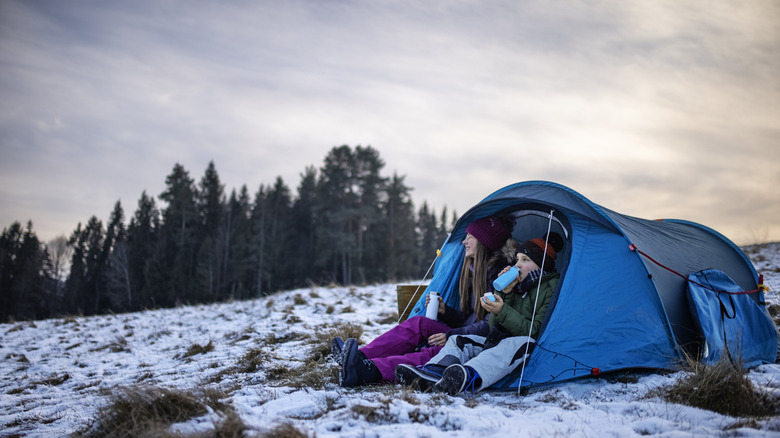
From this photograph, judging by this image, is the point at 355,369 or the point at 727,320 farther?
the point at 727,320

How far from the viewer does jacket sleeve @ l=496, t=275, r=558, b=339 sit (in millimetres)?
3717

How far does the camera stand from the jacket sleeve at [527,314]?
372cm

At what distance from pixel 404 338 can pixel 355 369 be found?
685 millimetres

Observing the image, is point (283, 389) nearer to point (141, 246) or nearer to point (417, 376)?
point (417, 376)

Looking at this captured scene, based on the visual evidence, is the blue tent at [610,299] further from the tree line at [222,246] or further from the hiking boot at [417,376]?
the tree line at [222,246]

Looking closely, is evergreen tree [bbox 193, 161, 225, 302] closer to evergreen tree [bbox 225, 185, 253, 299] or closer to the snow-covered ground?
evergreen tree [bbox 225, 185, 253, 299]

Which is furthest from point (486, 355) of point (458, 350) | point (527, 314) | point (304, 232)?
point (304, 232)

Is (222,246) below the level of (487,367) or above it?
above

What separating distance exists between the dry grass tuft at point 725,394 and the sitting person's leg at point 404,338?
203cm

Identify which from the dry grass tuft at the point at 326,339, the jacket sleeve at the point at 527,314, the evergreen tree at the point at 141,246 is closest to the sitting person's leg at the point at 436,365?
the jacket sleeve at the point at 527,314

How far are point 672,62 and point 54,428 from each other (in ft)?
31.6

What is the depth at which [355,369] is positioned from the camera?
352 cm

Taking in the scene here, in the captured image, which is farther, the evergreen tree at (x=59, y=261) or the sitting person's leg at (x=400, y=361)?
the evergreen tree at (x=59, y=261)

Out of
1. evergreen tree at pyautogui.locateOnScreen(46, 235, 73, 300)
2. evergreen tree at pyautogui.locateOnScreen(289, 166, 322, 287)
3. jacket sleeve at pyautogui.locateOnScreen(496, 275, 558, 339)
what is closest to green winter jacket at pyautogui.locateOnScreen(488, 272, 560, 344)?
jacket sleeve at pyautogui.locateOnScreen(496, 275, 558, 339)
